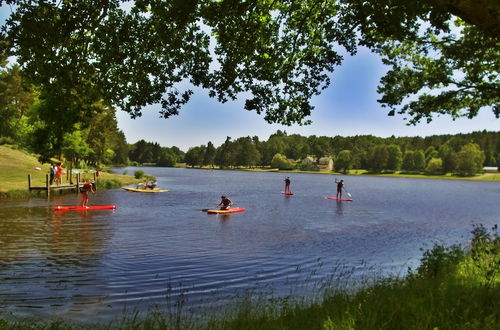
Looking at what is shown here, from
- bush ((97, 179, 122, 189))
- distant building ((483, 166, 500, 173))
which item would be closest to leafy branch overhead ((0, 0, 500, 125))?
bush ((97, 179, 122, 189))

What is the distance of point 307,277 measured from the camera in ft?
46.8

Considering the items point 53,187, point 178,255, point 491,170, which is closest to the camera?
point 178,255

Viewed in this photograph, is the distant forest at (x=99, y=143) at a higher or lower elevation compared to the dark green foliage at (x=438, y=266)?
higher

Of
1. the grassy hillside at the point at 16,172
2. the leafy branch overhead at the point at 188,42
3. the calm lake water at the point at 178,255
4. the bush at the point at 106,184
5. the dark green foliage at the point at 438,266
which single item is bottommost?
the calm lake water at the point at 178,255

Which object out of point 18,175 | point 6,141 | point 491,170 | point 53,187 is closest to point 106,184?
point 18,175

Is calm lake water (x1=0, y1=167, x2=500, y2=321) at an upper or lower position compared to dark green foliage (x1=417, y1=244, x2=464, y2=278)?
lower

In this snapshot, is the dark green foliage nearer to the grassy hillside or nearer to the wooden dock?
the wooden dock

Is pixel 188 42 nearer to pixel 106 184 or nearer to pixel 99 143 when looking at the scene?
pixel 106 184

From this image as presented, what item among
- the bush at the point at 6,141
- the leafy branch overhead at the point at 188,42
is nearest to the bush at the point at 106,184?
the bush at the point at 6,141

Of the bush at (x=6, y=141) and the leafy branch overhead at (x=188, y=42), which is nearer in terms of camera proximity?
the leafy branch overhead at (x=188, y=42)

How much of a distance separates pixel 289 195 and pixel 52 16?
2010 inches

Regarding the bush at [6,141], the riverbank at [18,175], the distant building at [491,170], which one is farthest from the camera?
the distant building at [491,170]

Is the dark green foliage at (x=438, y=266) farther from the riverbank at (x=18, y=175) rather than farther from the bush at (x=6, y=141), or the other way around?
the bush at (x=6, y=141)

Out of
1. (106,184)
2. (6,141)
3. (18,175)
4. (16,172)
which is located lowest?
(106,184)
